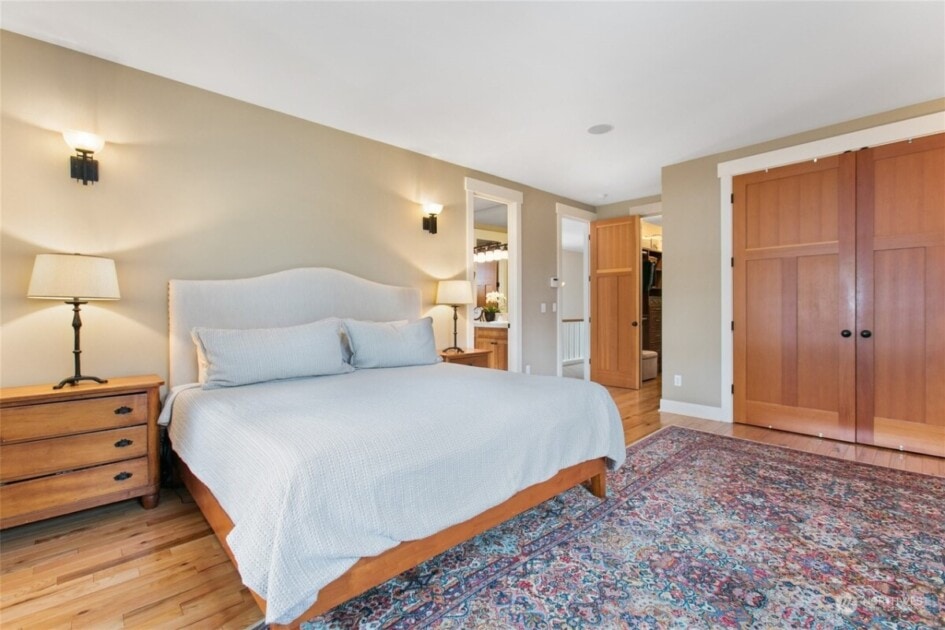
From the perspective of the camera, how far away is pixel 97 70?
98.0 inches

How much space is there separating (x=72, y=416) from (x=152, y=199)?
1.35 meters

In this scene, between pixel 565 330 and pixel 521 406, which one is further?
pixel 565 330

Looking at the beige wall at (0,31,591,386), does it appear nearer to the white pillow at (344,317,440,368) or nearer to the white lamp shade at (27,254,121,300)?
the white lamp shade at (27,254,121,300)

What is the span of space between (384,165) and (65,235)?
223cm

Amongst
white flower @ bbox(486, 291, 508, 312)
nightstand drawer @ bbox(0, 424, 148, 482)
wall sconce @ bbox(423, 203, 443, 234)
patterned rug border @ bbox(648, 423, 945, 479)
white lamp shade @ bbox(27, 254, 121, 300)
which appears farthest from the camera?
white flower @ bbox(486, 291, 508, 312)

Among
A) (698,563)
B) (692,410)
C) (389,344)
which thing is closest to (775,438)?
(692,410)

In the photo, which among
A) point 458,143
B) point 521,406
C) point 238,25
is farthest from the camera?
point 458,143

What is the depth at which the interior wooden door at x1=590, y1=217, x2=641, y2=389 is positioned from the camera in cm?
561

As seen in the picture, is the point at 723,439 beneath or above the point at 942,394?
beneath

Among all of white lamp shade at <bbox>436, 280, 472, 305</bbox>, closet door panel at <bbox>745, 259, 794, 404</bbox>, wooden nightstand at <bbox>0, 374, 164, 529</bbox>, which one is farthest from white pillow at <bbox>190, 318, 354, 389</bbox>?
closet door panel at <bbox>745, 259, 794, 404</bbox>

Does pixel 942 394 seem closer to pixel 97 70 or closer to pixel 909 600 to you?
pixel 909 600

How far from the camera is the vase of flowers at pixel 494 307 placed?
613cm

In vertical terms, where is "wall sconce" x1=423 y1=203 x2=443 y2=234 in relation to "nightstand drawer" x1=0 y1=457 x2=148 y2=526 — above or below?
above

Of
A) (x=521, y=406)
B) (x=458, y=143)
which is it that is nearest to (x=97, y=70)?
(x=458, y=143)
